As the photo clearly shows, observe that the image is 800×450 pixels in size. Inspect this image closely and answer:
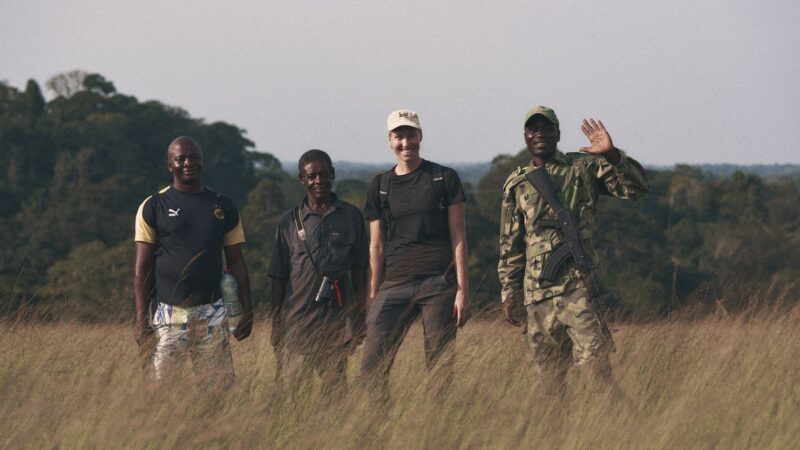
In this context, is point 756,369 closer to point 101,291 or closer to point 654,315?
point 654,315

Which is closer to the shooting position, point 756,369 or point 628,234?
point 756,369

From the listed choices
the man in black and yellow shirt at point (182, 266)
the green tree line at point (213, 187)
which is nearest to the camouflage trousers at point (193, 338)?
the man in black and yellow shirt at point (182, 266)

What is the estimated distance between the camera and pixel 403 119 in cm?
485

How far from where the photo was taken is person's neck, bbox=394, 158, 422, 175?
4.92m

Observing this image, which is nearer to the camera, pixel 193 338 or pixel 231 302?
pixel 193 338

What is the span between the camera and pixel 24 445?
3801mm

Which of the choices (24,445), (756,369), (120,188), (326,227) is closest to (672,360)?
(756,369)

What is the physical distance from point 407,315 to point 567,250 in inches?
33.2

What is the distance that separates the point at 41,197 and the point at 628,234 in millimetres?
28862

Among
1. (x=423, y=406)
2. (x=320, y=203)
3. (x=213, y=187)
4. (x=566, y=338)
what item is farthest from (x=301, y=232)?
(x=213, y=187)

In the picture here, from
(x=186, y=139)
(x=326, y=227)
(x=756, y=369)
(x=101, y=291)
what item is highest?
(x=186, y=139)

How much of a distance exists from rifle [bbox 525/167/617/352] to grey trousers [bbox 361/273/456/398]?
497mm

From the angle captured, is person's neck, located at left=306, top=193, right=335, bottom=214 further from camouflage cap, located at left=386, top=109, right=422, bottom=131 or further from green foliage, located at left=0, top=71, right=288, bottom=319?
green foliage, located at left=0, top=71, right=288, bottom=319

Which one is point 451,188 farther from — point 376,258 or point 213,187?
point 213,187
